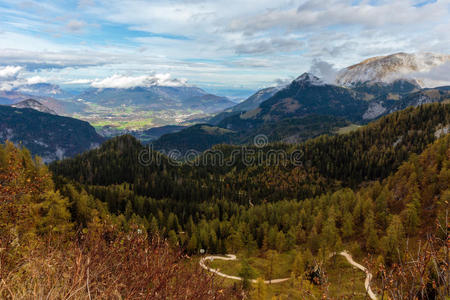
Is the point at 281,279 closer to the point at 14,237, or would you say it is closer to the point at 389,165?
the point at 14,237

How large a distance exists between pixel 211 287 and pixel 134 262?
14.5 feet

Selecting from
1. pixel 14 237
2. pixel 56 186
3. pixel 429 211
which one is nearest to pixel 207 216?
pixel 56 186

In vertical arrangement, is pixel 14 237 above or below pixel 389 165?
above

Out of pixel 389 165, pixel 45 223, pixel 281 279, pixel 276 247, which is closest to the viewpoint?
pixel 45 223

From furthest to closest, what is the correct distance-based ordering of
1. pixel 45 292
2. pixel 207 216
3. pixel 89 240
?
pixel 207 216
pixel 89 240
pixel 45 292

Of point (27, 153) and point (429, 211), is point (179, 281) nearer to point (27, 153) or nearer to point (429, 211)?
point (27, 153)

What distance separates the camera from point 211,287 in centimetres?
1328

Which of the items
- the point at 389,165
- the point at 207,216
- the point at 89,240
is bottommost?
the point at 207,216

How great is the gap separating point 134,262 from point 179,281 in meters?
2.67

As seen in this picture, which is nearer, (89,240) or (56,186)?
(89,240)

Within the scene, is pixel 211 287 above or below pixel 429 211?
Result: above

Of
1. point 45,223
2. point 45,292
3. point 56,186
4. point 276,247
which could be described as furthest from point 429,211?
point 56,186

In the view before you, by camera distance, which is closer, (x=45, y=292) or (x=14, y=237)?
(x=45, y=292)

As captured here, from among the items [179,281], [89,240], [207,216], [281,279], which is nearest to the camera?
[179,281]
